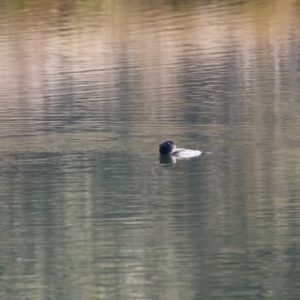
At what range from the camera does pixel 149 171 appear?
15.9m

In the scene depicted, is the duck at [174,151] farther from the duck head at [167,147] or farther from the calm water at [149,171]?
the calm water at [149,171]

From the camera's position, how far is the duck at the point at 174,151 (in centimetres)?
1636

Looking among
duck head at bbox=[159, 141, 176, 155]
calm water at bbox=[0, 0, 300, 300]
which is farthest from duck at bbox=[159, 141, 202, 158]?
calm water at bbox=[0, 0, 300, 300]

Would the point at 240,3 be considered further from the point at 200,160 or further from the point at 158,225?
the point at 158,225

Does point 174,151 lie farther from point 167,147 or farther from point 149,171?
point 149,171

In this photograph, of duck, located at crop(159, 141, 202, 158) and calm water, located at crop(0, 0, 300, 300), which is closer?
calm water, located at crop(0, 0, 300, 300)

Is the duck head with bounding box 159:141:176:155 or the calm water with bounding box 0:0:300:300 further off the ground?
the duck head with bounding box 159:141:176:155

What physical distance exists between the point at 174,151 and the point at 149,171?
2.05ft

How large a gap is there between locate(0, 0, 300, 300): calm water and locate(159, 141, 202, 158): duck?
0.47 ft

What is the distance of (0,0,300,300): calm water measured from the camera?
36.6ft

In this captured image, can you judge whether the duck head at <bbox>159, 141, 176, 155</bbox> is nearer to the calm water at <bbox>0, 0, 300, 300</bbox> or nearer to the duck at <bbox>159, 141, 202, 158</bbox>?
the duck at <bbox>159, 141, 202, 158</bbox>

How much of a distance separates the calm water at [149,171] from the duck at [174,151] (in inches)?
5.6

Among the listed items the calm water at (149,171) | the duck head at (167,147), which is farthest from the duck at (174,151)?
the calm water at (149,171)

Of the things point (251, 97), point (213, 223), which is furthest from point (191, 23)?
point (213, 223)
